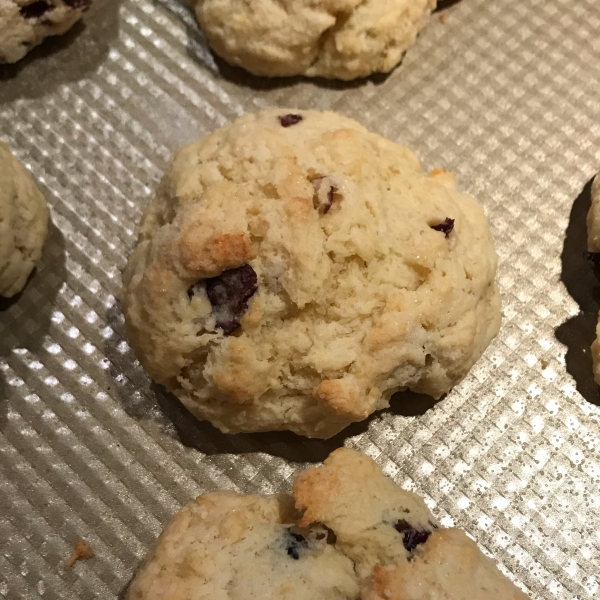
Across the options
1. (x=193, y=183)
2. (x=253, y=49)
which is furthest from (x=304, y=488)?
(x=253, y=49)

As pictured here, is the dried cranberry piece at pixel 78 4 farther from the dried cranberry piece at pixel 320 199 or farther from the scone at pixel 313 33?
the dried cranberry piece at pixel 320 199

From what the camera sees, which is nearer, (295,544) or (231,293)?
(295,544)

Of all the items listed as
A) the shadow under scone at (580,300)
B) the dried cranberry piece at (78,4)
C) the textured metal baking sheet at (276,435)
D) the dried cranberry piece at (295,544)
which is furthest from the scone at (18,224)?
the shadow under scone at (580,300)

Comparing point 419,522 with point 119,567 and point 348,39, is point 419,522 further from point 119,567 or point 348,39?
point 348,39

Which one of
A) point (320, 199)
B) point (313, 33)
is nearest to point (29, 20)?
point (313, 33)

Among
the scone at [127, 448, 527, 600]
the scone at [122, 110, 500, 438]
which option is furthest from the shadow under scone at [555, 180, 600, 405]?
the scone at [127, 448, 527, 600]

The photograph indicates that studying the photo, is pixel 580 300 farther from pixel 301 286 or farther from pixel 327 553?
pixel 327 553

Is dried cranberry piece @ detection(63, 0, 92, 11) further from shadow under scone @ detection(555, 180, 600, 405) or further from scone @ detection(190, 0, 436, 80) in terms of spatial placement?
shadow under scone @ detection(555, 180, 600, 405)
